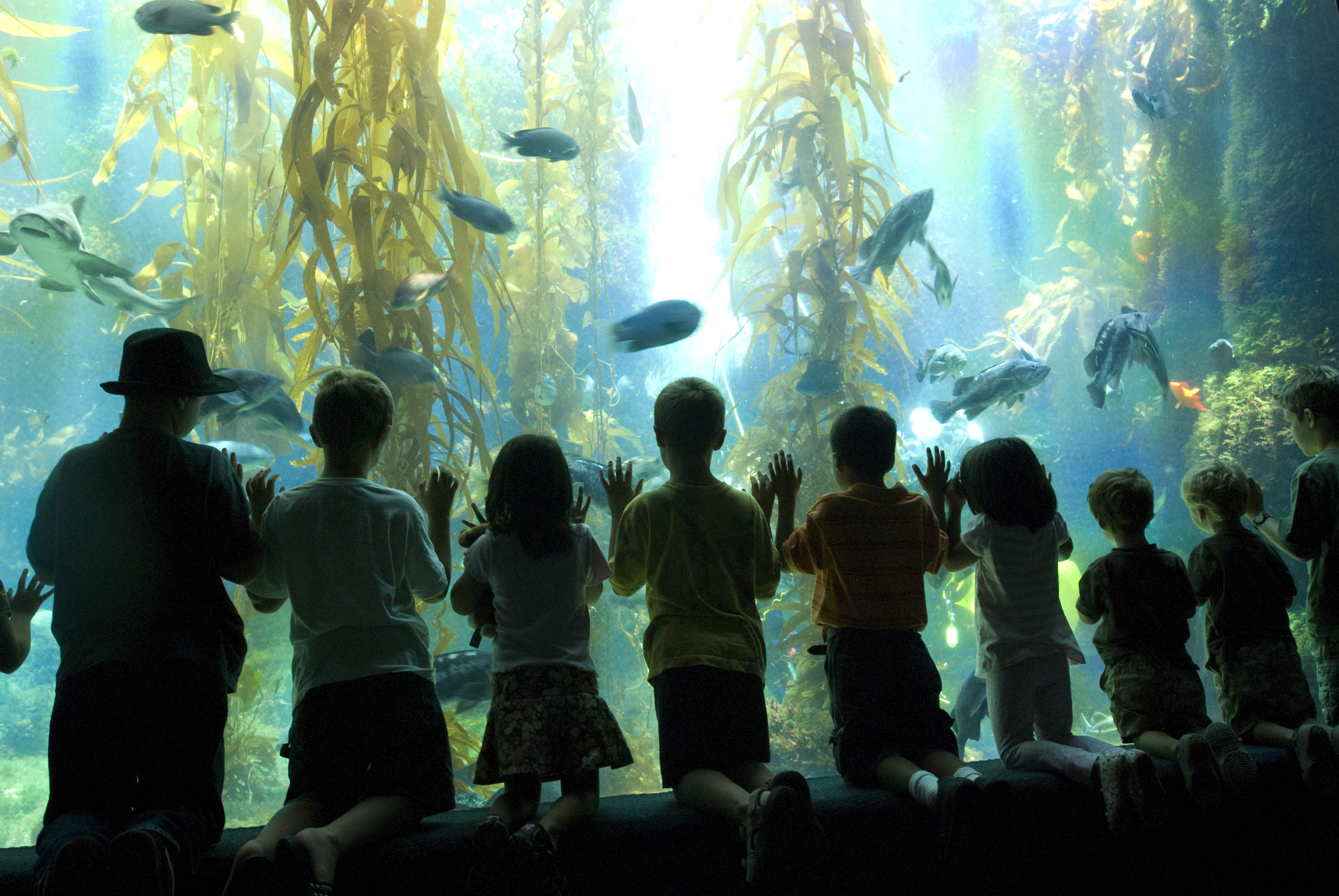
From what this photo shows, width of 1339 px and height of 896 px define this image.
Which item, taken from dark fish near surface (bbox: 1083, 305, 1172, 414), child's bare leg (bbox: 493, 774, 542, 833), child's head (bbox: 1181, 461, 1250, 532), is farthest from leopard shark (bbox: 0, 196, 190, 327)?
dark fish near surface (bbox: 1083, 305, 1172, 414)

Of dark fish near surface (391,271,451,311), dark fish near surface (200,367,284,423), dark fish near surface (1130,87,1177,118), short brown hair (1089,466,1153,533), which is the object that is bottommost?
short brown hair (1089,466,1153,533)

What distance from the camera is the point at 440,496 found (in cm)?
217

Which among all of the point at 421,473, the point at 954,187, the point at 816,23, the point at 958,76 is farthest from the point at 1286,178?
the point at 954,187

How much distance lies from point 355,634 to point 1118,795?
6.22 ft

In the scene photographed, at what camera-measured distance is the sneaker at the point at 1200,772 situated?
1902 mm

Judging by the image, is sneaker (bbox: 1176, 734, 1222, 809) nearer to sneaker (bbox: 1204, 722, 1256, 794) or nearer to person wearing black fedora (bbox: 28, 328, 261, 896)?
sneaker (bbox: 1204, 722, 1256, 794)

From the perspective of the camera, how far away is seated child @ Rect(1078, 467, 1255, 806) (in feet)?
7.34

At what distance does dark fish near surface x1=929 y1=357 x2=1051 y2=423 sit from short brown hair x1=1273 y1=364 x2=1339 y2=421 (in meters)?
1.14

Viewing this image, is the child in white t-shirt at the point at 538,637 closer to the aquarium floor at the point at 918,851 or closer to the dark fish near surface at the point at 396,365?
the aquarium floor at the point at 918,851

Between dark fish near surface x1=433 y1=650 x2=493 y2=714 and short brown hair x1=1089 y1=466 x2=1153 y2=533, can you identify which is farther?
dark fish near surface x1=433 y1=650 x2=493 y2=714

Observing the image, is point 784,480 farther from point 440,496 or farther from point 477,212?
point 477,212

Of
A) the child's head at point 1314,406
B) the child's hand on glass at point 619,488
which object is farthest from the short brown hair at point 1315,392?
the child's hand on glass at point 619,488

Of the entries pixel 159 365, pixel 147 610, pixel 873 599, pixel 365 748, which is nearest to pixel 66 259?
pixel 159 365

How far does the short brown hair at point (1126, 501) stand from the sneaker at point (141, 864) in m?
2.61
